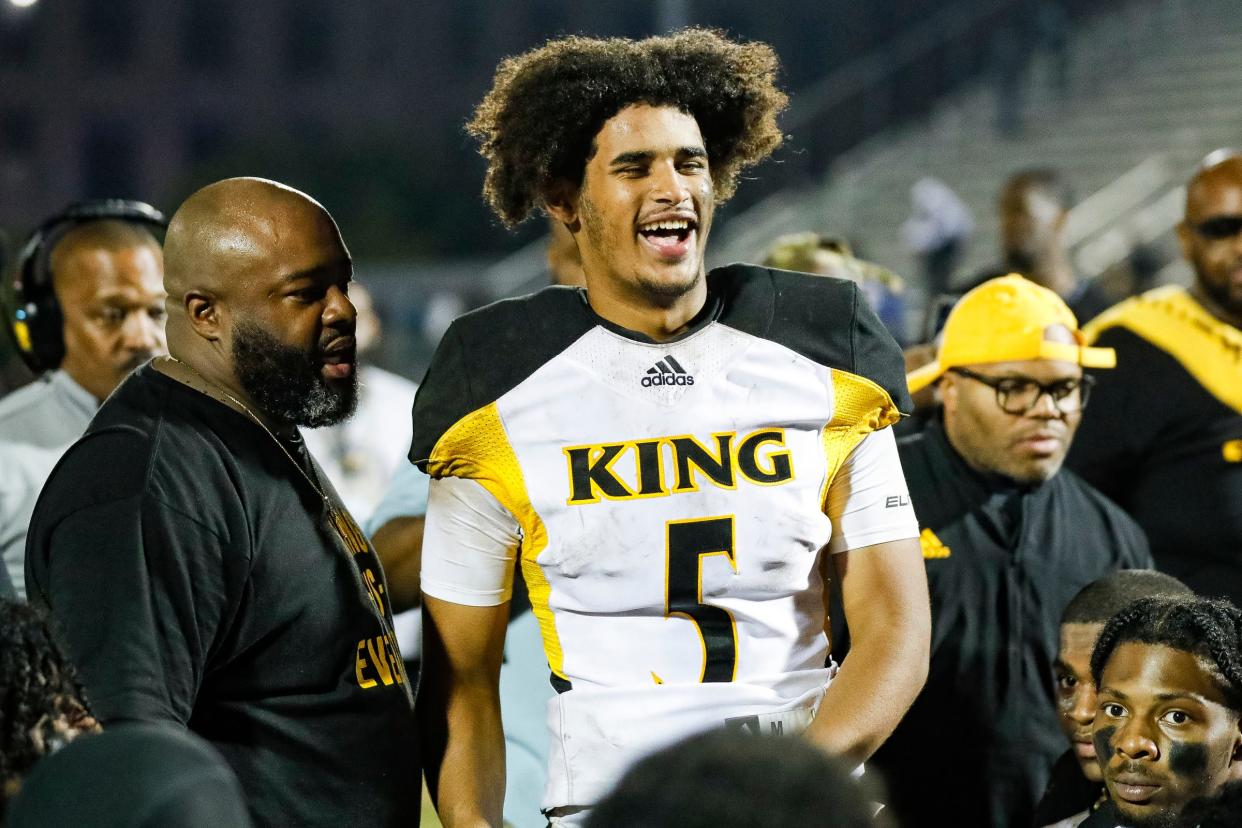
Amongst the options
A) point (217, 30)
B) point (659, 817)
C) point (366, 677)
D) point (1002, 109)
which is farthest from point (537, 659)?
point (217, 30)

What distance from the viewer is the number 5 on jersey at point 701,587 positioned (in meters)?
2.75

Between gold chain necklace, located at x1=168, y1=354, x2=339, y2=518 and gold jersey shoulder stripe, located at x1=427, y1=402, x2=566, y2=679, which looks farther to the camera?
gold chain necklace, located at x1=168, y1=354, x2=339, y2=518

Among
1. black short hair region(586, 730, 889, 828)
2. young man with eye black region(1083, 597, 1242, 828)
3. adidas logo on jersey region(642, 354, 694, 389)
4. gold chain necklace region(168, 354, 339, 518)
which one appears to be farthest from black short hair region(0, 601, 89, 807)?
young man with eye black region(1083, 597, 1242, 828)

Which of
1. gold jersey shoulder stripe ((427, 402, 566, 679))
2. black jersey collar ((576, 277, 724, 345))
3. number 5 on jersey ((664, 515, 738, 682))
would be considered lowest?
number 5 on jersey ((664, 515, 738, 682))

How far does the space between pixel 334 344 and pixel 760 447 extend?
858 mm

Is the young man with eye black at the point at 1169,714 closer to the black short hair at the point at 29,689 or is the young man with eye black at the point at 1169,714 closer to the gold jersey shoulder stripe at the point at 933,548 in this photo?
the gold jersey shoulder stripe at the point at 933,548

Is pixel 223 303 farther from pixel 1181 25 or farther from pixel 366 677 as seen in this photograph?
pixel 1181 25

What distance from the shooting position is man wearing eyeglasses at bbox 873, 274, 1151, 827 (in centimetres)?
388

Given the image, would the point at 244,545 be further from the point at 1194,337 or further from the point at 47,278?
the point at 1194,337

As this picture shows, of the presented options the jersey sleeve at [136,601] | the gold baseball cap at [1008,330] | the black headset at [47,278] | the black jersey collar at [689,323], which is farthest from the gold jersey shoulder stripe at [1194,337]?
the jersey sleeve at [136,601]

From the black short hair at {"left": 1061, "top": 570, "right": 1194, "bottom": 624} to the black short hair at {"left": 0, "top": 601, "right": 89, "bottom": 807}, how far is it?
2.45 meters

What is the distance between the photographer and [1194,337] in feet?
15.3

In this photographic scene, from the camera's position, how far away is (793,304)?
→ 9.59 ft

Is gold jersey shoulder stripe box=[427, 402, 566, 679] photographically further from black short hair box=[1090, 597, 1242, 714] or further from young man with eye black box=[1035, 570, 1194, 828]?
young man with eye black box=[1035, 570, 1194, 828]
